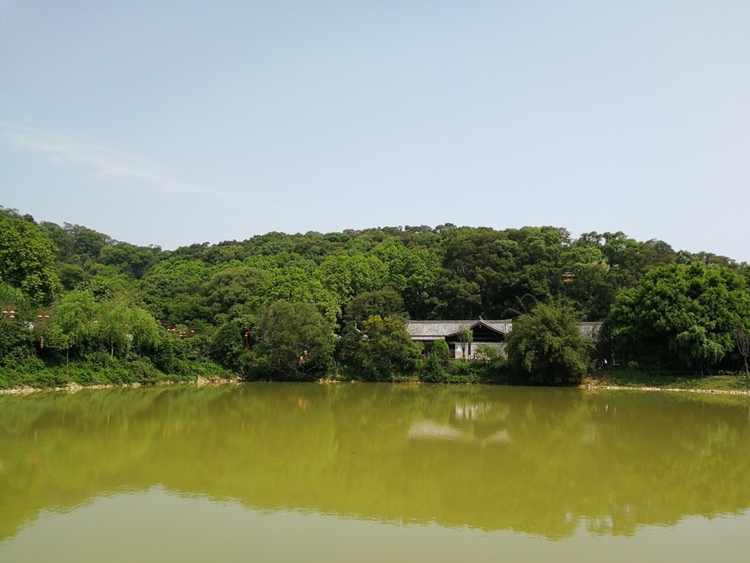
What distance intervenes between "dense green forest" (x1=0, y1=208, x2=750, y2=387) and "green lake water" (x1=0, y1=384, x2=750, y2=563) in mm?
5694

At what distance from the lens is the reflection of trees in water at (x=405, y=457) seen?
9727 mm

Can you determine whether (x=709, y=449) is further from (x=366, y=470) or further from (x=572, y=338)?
(x=572, y=338)

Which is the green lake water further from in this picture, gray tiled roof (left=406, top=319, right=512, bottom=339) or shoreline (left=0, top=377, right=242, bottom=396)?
gray tiled roof (left=406, top=319, right=512, bottom=339)

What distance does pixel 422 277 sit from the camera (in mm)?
38250

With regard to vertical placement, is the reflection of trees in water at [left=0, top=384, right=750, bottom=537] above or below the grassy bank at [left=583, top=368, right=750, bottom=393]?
below

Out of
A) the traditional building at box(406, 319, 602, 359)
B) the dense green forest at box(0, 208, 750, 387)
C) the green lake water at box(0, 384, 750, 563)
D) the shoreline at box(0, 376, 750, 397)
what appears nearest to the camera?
the green lake water at box(0, 384, 750, 563)

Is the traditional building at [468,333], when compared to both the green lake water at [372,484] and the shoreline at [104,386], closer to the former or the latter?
the shoreline at [104,386]

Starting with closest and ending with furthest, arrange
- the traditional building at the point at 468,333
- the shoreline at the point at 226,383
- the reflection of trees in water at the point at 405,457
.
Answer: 1. the reflection of trees in water at the point at 405,457
2. the shoreline at the point at 226,383
3. the traditional building at the point at 468,333

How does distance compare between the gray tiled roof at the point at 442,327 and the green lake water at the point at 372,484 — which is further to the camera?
the gray tiled roof at the point at 442,327

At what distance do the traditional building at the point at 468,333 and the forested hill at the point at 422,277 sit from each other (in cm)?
311

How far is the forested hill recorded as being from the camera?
106 feet

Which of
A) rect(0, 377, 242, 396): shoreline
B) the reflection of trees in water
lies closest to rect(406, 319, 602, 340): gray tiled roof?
rect(0, 377, 242, 396): shoreline

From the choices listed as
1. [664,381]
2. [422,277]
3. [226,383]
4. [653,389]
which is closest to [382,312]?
[422,277]

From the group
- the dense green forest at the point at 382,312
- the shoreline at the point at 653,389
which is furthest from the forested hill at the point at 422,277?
the shoreline at the point at 653,389
